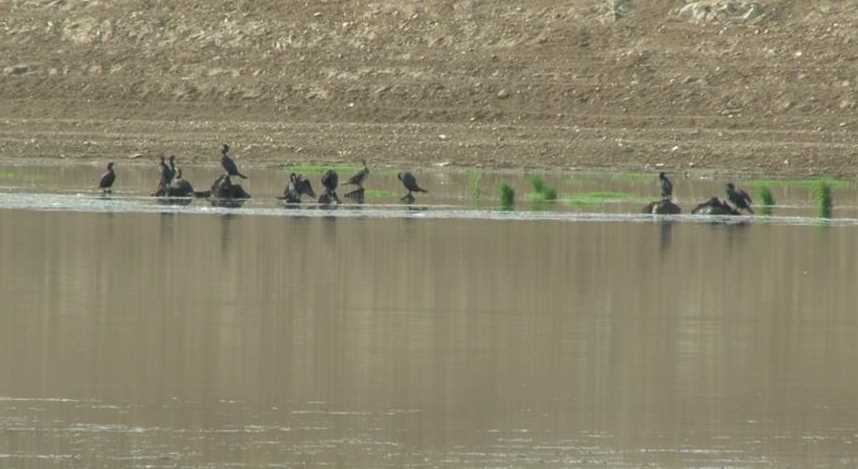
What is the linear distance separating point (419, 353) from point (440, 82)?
109 ft

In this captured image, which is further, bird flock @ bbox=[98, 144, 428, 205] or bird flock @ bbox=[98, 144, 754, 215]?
bird flock @ bbox=[98, 144, 428, 205]

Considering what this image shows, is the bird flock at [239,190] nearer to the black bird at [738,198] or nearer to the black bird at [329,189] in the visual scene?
the black bird at [329,189]

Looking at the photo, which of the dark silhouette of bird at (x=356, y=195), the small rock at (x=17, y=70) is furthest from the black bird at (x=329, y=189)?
the small rock at (x=17, y=70)

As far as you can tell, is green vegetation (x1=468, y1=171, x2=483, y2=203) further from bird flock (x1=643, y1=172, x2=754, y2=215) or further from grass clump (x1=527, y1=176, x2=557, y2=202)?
bird flock (x1=643, y1=172, x2=754, y2=215)

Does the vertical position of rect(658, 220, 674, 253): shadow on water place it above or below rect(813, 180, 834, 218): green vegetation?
below

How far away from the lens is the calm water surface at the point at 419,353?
37.0 ft

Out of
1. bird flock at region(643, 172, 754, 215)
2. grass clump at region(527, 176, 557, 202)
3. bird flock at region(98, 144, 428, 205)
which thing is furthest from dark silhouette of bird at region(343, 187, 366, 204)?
bird flock at region(643, 172, 754, 215)

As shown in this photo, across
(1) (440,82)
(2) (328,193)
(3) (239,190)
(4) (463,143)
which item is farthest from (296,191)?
(1) (440,82)

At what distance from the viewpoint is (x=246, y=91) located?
156ft

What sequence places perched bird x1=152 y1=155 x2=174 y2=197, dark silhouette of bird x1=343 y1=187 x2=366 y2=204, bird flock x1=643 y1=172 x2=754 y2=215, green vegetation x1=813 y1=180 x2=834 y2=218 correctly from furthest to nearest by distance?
1. dark silhouette of bird x1=343 y1=187 x2=366 y2=204
2. perched bird x1=152 y1=155 x2=174 y2=197
3. green vegetation x1=813 y1=180 x2=834 y2=218
4. bird flock x1=643 y1=172 x2=754 y2=215

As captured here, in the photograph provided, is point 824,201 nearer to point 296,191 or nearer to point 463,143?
point 296,191

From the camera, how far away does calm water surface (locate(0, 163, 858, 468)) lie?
37.0 feet

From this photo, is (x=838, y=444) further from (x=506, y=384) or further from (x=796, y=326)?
(x=796, y=326)

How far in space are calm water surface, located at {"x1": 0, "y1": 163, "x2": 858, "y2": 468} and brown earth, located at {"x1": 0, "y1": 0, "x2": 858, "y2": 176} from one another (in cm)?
1715
